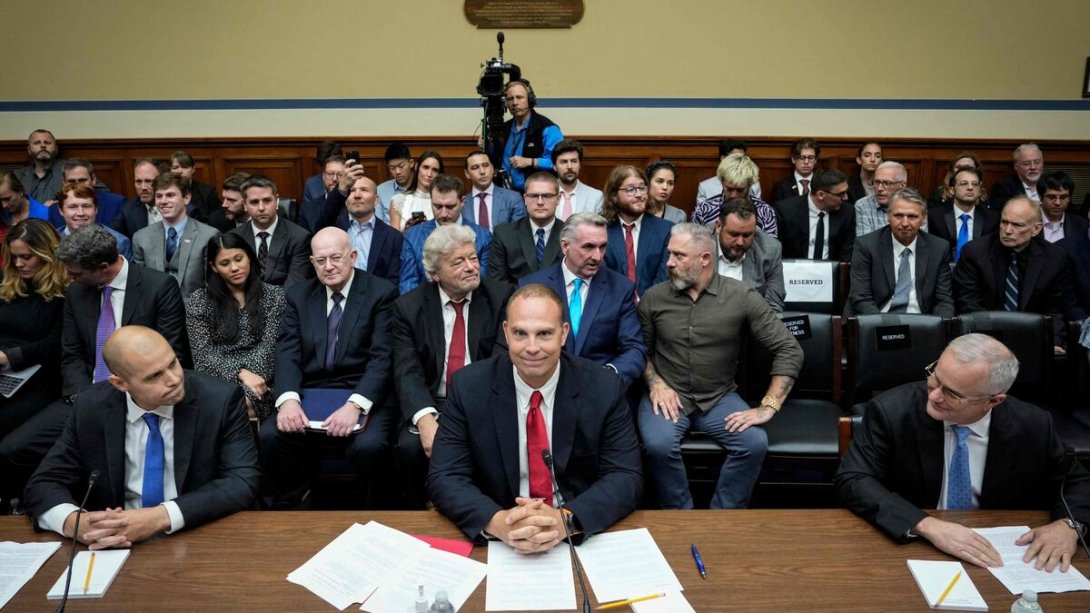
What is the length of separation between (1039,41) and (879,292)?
15.0ft

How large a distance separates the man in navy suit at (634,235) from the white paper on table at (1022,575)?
250 cm

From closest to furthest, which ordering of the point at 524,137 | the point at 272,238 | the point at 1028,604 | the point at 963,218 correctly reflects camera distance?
1. the point at 1028,604
2. the point at 272,238
3. the point at 963,218
4. the point at 524,137

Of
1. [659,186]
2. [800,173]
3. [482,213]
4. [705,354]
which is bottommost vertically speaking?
[705,354]

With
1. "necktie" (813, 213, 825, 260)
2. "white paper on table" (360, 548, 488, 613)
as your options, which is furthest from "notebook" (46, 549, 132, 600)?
"necktie" (813, 213, 825, 260)

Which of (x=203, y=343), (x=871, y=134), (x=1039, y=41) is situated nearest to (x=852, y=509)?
(x=203, y=343)

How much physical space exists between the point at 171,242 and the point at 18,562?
315cm

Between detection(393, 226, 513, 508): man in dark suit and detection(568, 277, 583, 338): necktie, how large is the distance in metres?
0.31

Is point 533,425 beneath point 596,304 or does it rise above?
beneath

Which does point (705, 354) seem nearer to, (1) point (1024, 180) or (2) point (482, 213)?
(2) point (482, 213)

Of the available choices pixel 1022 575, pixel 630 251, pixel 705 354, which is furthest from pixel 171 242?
pixel 1022 575

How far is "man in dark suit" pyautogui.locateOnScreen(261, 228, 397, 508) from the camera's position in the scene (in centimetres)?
315

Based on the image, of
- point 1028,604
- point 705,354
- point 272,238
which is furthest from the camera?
point 272,238

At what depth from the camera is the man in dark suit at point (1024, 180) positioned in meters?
6.13

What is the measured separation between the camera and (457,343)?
3.27 metres
